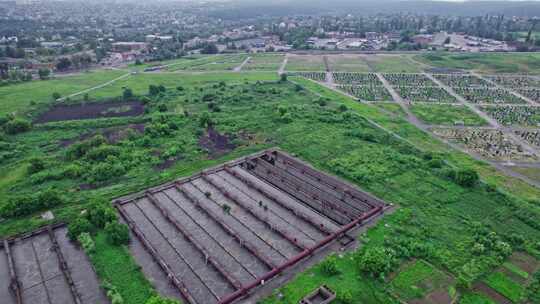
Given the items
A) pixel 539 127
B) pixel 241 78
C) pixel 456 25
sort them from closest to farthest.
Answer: pixel 539 127 < pixel 241 78 < pixel 456 25

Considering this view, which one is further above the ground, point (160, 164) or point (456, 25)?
point (456, 25)

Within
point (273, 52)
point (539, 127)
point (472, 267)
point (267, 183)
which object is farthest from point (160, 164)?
point (273, 52)

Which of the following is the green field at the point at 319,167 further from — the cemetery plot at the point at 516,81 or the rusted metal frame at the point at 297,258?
Answer: the cemetery plot at the point at 516,81

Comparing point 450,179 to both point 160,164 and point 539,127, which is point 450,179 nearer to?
point 539,127

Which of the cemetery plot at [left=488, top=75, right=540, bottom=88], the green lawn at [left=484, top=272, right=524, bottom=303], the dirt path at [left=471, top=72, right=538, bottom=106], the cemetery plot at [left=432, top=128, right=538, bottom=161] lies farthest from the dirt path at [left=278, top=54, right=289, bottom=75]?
the green lawn at [left=484, top=272, right=524, bottom=303]

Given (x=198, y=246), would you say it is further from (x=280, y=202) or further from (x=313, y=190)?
(x=313, y=190)

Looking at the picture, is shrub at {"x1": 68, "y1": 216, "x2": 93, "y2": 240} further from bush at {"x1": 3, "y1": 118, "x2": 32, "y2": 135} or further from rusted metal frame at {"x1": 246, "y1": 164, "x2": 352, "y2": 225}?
bush at {"x1": 3, "y1": 118, "x2": 32, "y2": 135}
